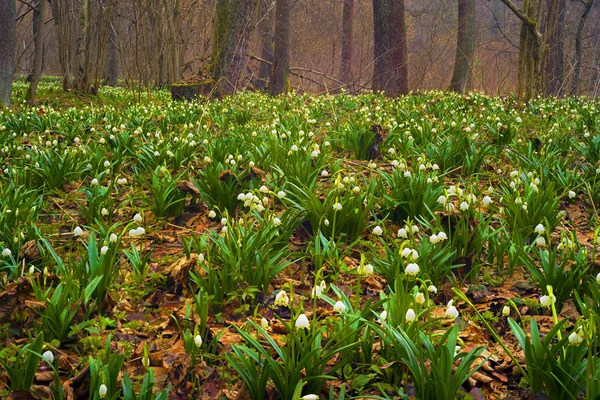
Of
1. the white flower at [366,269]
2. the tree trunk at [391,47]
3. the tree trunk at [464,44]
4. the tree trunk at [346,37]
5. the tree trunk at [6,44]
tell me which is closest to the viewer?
the white flower at [366,269]

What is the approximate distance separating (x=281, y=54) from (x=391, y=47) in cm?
436

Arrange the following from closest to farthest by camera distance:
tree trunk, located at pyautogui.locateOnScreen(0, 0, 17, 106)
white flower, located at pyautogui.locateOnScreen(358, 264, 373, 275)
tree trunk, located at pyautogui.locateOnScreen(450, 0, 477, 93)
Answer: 1. white flower, located at pyautogui.locateOnScreen(358, 264, 373, 275)
2. tree trunk, located at pyautogui.locateOnScreen(0, 0, 17, 106)
3. tree trunk, located at pyautogui.locateOnScreen(450, 0, 477, 93)

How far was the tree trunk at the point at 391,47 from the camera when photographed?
11.6 m

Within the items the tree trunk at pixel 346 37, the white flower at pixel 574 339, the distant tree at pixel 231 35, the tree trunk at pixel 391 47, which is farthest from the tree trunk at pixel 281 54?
the white flower at pixel 574 339

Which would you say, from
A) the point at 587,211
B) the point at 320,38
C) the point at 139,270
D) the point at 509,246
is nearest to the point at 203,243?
the point at 139,270

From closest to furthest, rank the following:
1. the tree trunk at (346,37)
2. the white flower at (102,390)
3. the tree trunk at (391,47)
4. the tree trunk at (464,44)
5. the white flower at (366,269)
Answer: the white flower at (102,390)
the white flower at (366,269)
the tree trunk at (391,47)
the tree trunk at (464,44)
the tree trunk at (346,37)

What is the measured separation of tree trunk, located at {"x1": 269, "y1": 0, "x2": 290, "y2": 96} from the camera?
48.3 ft

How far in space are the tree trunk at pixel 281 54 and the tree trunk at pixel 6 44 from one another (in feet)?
22.4

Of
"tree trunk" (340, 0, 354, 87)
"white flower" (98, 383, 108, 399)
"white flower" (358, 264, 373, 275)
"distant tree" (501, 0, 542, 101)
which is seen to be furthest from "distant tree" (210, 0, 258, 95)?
"tree trunk" (340, 0, 354, 87)

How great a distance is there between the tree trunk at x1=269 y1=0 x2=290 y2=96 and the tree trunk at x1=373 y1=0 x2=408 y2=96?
3.16 metres

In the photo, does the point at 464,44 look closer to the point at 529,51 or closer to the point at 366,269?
the point at 529,51

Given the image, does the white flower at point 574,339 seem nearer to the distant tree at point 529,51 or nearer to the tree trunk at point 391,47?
the distant tree at point 529,51

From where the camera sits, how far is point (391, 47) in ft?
38.3

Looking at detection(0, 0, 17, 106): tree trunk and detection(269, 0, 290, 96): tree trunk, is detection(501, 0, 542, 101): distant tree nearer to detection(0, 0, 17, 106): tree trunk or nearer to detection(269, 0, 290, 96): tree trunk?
detection(269, 0, 290, 96): tree trunk
